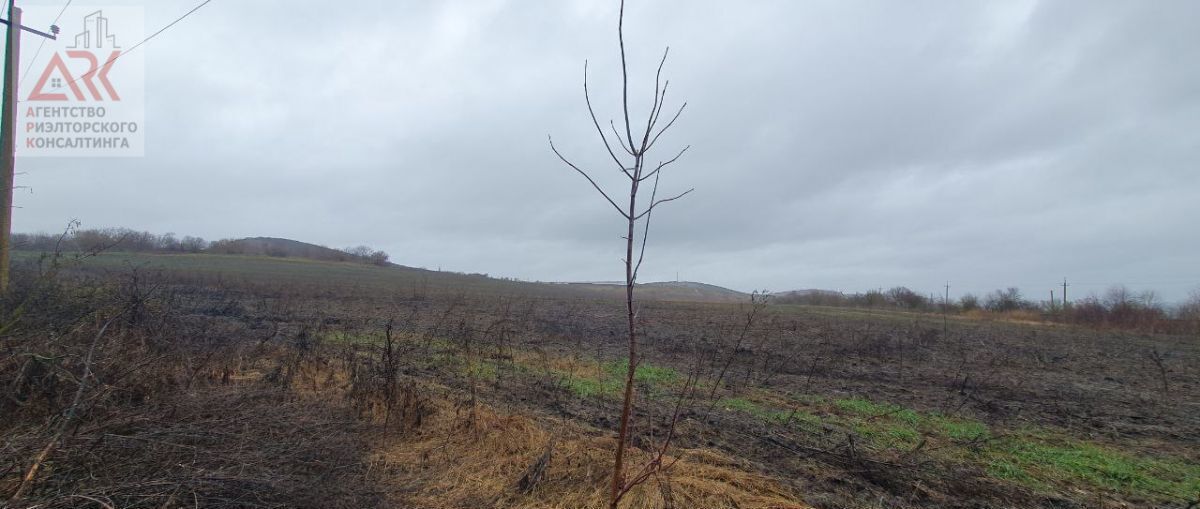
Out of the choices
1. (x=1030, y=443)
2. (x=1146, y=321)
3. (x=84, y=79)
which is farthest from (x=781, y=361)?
(x=1146, y=321)

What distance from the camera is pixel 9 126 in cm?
855

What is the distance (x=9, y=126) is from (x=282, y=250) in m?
77.5

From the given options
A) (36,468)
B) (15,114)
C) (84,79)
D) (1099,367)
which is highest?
(84,79)

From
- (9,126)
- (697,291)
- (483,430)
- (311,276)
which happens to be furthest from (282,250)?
(483,430)

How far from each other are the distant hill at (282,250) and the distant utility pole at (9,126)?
63.2 meters

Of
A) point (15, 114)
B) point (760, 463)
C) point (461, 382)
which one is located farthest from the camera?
point (15, 114)

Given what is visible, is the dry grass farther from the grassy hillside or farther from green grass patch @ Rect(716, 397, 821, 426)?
the grassy hillside

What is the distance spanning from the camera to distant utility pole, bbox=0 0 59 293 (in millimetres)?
8000

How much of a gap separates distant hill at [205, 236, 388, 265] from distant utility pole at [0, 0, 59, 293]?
63.2 metres

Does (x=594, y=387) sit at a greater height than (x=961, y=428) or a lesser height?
greater

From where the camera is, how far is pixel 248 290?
2552 centimetres

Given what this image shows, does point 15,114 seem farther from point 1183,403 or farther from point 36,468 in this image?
point 1183,403

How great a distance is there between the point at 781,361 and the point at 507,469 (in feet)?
30.4

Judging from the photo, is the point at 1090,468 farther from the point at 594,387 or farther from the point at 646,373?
the point at 646,373
